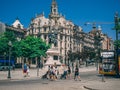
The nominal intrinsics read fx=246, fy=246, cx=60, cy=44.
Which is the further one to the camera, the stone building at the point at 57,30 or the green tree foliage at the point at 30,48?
the stone building at the point at 57,30

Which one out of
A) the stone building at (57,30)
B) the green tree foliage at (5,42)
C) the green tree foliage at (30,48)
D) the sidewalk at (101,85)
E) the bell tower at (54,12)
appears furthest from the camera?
the bell tower at (54,12)

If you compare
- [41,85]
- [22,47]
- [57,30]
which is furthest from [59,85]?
[57,30]

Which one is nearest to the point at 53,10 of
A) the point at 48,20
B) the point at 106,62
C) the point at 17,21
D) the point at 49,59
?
the point at 48,20

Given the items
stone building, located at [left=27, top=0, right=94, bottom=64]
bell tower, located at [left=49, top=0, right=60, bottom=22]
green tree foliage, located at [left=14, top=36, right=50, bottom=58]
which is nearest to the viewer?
green tree foliage, located at [left=14, top=36, right=50, bottom=58]

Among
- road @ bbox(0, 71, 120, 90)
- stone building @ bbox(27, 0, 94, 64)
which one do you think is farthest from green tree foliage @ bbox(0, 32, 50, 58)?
road @ bbox(0, 71, 120, 90)

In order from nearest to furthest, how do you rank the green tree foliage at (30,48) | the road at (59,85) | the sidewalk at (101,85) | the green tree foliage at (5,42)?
the sidewalk at (101,85), the road at (59,85), the green tree foliage at (5,42), the green tree foliage at (30,48)

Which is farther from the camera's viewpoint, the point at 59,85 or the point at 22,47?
the point at 22,47

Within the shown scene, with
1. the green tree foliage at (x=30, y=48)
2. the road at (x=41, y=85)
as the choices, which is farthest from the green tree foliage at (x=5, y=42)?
the road at (x=41, y=85)

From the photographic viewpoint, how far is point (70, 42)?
109 m

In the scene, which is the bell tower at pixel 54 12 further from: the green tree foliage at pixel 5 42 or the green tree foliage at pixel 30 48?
the green tree foliage at pixel 5 42

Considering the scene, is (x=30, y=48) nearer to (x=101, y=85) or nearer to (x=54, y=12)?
(x=54, y=12)

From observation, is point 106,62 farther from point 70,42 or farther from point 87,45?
point 87,45

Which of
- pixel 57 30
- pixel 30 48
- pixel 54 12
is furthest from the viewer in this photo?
pixel 54 12

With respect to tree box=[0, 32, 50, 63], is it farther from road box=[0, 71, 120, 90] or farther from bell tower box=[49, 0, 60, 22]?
road box=[0, 71, 120, 90]
